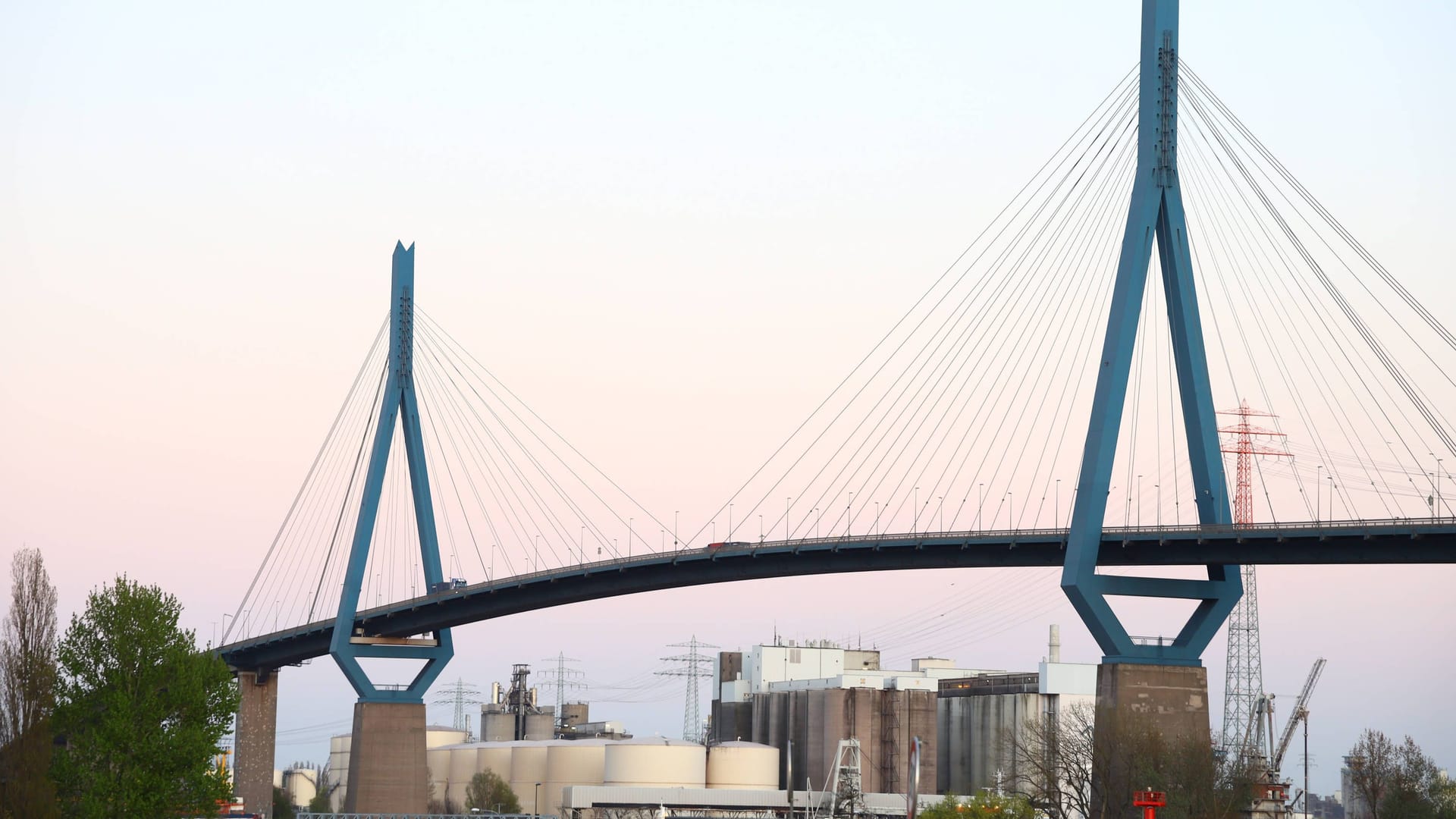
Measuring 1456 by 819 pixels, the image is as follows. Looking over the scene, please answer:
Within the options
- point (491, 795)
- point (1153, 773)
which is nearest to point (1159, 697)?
point (1153, 773)

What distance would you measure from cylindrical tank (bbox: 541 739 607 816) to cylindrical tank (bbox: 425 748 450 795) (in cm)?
1685

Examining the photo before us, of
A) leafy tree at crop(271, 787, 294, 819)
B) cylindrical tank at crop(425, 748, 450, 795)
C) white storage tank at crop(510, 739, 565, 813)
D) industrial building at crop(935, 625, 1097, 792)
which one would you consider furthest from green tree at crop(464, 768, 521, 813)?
industrial building at crop(935, 625, 1097, 792)

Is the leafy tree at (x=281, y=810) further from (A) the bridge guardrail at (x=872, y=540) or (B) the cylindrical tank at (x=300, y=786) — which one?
Answer: (B) the cylindrical tank at (x=300, y=786)

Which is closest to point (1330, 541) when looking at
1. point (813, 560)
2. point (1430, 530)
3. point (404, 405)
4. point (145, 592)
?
point (1430, 530)

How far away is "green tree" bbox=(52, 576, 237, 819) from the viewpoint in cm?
4053

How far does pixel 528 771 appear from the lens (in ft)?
366

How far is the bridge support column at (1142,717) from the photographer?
50.3 metres

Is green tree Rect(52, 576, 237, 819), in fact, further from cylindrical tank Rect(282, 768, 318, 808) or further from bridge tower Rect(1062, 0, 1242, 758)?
cylindrical tank Rect(282, 768, 318, 808)

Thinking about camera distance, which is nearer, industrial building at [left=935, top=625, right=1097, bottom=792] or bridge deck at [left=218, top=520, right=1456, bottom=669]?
bridge deck at [left=218, top=520, right=1456, bottom=669]

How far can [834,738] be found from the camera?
9812 centimetres

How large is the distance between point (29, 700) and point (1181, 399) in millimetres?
30958

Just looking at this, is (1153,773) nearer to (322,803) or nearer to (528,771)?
(528,771)

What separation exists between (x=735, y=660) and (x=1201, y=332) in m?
77.6

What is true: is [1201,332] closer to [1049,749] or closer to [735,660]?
[1049,749]
